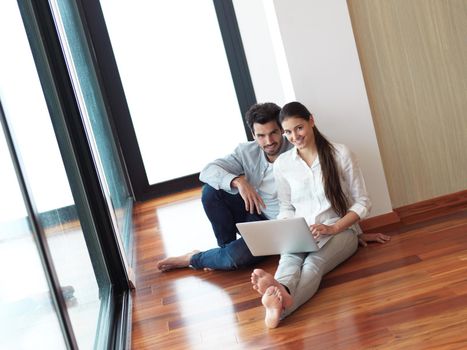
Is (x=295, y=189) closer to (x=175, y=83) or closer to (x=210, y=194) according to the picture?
(x=210, y=194)

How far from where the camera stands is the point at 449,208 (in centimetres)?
372

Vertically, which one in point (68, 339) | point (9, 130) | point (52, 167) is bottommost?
point (68, 339)

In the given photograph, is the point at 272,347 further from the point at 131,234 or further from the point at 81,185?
the point at 131,234

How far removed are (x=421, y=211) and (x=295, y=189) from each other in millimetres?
707

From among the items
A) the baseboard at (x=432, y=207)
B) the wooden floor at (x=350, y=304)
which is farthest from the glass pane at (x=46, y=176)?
the baseboard at (x=432, y=207)

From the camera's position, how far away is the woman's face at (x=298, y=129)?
3.24m

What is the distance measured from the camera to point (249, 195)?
11.5 feet

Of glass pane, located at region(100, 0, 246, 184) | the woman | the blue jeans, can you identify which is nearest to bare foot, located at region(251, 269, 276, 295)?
the woman

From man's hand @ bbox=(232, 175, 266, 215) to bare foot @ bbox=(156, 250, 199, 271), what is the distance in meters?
0.55

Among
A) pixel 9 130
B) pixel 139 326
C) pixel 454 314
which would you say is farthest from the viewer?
pixel 139 326

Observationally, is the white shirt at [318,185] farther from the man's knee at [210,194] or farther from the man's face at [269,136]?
the man's knee at [210,194]

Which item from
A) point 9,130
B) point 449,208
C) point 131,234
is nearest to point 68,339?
point 9,130

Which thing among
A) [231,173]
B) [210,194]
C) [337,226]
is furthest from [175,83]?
[337,226]

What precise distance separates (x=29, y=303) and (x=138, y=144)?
4786 millimetres
